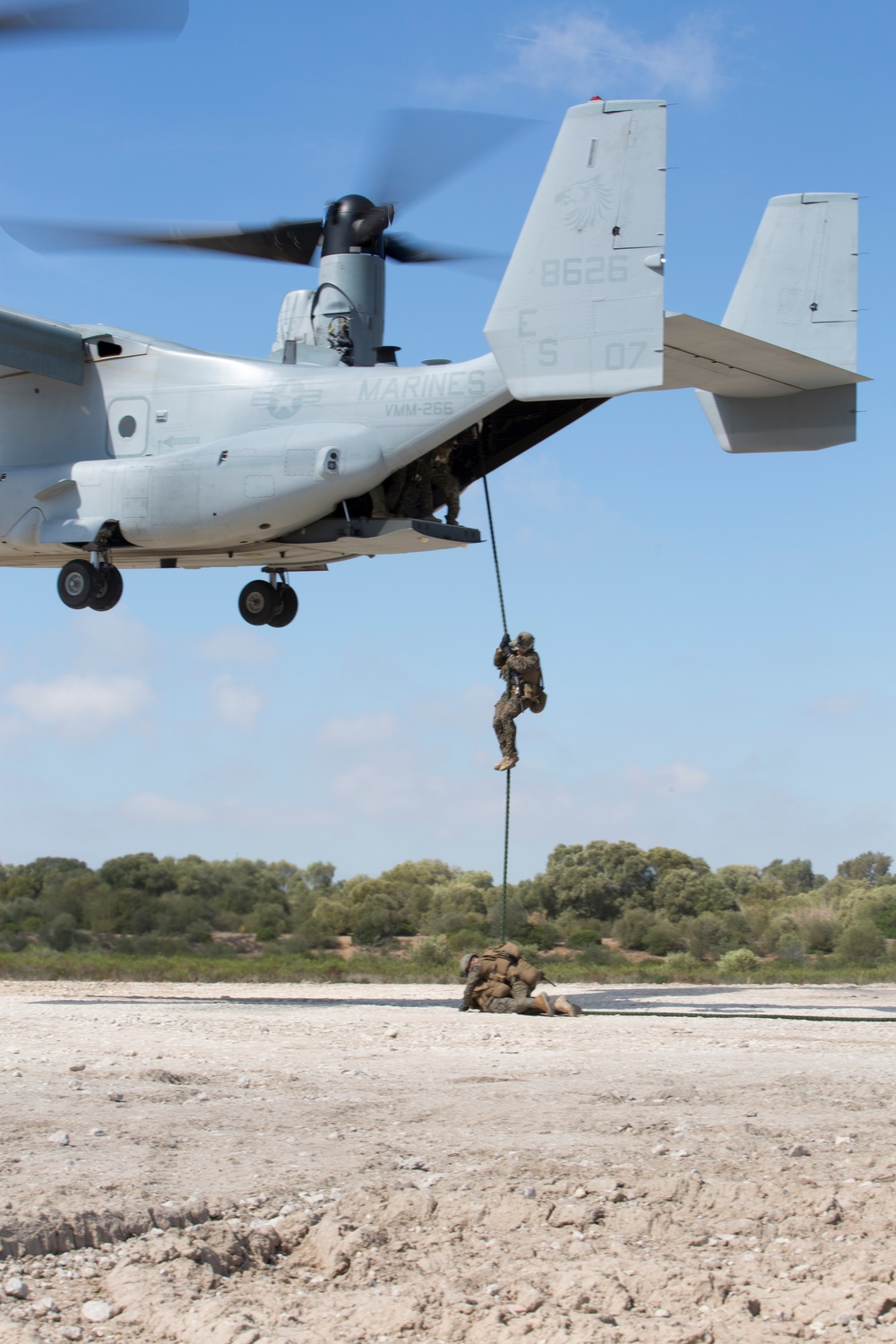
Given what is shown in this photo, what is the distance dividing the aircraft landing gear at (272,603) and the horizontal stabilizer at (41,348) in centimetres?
367

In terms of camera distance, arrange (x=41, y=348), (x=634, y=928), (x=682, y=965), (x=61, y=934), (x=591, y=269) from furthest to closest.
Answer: (x=634, y=928)
(x=61, y=934)
(x=682, y=965)
(x=41, y=348)
(x=591, y=269)

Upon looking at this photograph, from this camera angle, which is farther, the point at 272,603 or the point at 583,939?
the point at 583,939

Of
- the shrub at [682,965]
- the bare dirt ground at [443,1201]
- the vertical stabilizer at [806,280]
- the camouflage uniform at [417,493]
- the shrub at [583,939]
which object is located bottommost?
the bare dirt ground at [443,1201]

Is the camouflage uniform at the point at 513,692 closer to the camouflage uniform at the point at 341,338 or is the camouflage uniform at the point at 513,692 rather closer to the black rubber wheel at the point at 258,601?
the camouflage uniform at the point at 341,338

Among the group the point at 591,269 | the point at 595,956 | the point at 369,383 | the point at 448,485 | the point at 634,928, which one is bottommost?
the point at 595,956

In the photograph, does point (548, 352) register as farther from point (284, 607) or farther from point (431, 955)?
point (431, 955)

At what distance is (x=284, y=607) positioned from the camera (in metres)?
19.1

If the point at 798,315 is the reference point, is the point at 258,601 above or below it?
below

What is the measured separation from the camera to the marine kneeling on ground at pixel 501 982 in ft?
44.7

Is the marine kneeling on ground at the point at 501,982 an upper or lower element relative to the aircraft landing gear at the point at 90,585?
lower

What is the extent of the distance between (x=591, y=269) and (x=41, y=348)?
25.1 ft

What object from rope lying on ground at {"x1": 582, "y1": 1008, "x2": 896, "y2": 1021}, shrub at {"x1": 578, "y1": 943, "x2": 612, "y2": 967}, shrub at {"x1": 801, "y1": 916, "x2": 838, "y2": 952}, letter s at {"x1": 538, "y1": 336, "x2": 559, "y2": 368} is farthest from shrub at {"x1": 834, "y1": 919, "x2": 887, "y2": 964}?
letter s at {"x1": 538, "y1": 336, "x2": 559, "y2": 368}

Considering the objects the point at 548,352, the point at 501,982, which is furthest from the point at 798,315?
the point at 501,982

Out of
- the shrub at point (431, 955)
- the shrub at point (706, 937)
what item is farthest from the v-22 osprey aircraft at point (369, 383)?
the shrub at point (706, 937)
